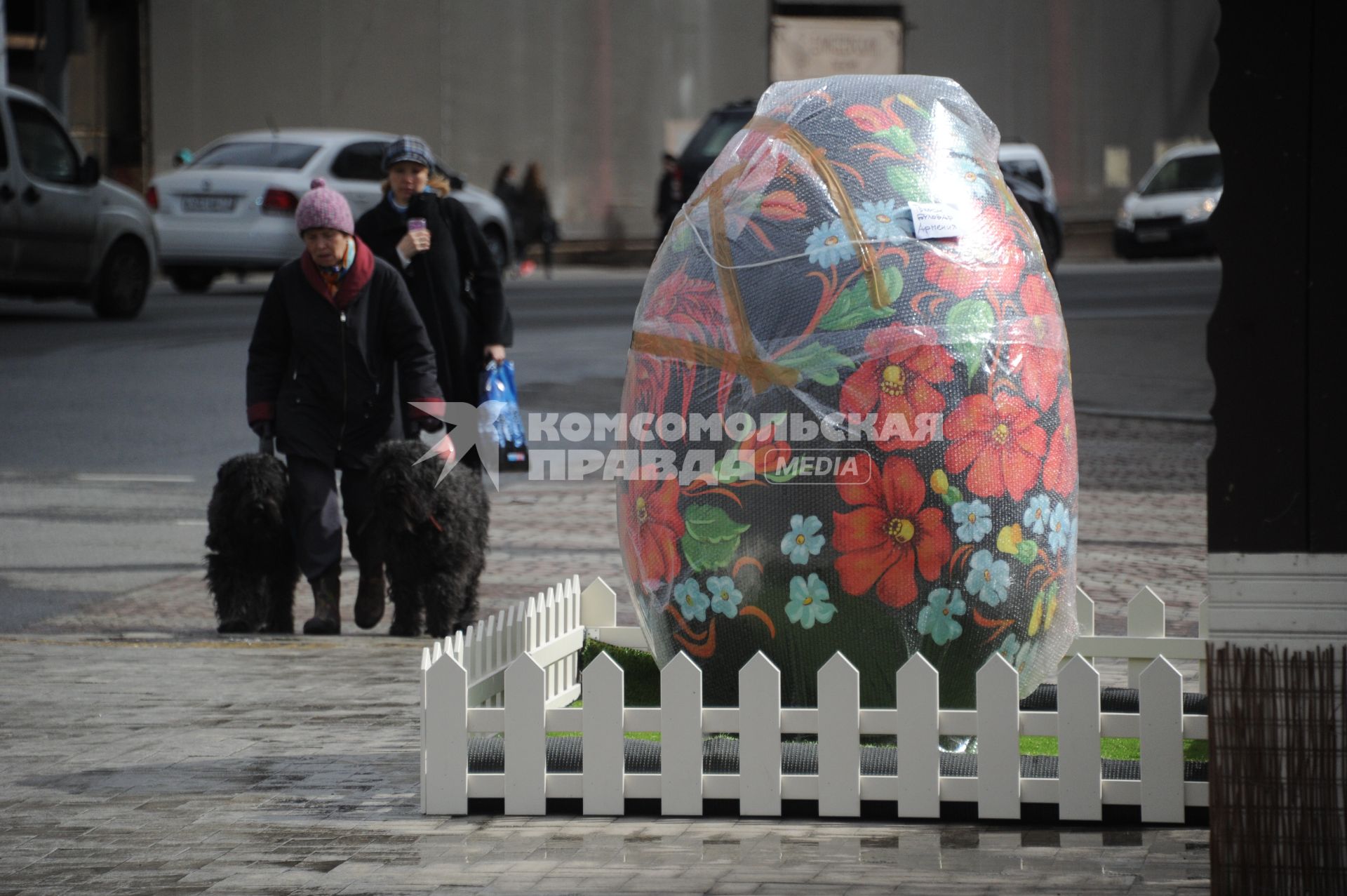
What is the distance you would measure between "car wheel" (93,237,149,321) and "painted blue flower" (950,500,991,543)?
53.2 ft

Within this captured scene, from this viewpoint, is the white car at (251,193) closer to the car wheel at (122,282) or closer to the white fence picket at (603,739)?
the car wheel at (122,282)

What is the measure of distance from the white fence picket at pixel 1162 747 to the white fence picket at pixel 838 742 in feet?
2.46

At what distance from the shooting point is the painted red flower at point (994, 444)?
5.57 metres

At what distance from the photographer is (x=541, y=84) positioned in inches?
1395

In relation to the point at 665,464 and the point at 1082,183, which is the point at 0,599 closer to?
the point at 665,464

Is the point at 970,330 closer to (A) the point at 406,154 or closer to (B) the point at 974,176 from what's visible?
(B) the point at 974,176

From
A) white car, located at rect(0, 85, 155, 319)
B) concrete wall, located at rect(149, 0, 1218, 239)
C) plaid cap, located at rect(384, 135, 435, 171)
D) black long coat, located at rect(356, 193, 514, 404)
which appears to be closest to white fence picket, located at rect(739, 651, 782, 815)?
black long coat, located at rect(356, 193, 514, 404)

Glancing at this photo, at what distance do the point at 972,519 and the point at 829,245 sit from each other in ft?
2.81

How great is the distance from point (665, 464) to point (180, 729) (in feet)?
6.74

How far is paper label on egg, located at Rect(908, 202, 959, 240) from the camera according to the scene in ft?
18.7

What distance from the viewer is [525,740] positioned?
217 inches

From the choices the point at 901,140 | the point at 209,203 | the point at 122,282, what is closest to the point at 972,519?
the point at 901,140

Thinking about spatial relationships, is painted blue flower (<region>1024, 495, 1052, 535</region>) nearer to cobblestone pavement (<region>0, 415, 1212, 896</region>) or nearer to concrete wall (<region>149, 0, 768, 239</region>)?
cobblestone pavement (<region>0, 415, 1212, 896</region>)

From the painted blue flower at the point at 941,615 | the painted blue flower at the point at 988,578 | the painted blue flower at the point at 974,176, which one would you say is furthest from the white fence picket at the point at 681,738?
the painted blue flower at the point at 974,176
